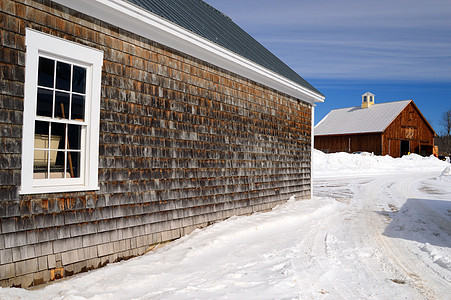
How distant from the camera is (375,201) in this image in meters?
12.5

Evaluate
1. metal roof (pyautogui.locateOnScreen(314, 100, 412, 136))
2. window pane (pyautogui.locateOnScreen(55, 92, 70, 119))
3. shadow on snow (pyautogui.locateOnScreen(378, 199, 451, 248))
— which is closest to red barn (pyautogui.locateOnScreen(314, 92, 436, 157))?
metal roof (pyautogui.locateOnScreen(314, 100, 412, 136))

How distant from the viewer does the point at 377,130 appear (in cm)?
3834

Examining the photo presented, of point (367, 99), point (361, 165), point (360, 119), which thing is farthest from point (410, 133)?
point (361, 165)

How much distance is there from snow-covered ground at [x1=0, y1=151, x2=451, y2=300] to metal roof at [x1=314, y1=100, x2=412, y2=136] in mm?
31908

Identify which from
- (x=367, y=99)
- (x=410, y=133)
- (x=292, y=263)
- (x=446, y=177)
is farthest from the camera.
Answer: (x=367, y=99)

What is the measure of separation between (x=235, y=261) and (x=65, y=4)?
4.41 meters

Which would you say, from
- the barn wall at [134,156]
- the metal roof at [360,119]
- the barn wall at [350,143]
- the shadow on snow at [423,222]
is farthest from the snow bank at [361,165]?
the barn wall at [134,156]

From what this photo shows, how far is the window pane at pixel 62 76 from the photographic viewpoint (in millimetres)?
4816

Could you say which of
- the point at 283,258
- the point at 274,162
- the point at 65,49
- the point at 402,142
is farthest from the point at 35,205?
the point at 402,142

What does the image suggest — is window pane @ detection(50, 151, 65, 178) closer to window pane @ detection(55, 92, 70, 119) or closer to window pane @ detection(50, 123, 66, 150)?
window pane @ detection(50, 123, 66, 150)

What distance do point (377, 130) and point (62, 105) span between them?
126 feet

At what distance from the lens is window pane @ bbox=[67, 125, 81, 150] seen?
5.05 metres

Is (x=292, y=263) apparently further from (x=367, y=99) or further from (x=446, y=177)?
(x=367, y=99)

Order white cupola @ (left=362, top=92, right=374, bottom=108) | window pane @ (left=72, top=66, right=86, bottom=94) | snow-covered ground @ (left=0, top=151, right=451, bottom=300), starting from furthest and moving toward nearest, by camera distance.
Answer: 1. white cupola @ (left=362, top=92, right=374, bottom=108)
2. window pane @ (left=72, top=66, right=86, bottom=94)
3. snow-covered ground @ (left=0, top=151, right=451, bottom=300)
